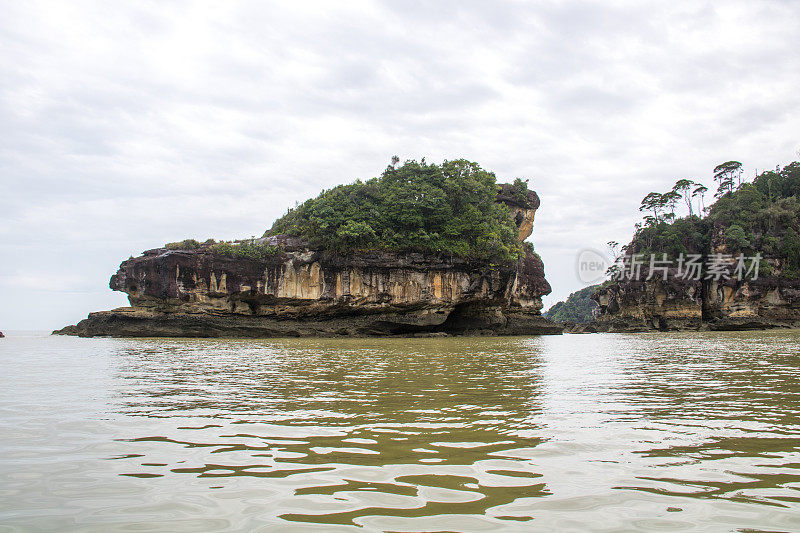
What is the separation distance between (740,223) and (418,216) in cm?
3649

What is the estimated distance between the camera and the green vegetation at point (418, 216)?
101 ft

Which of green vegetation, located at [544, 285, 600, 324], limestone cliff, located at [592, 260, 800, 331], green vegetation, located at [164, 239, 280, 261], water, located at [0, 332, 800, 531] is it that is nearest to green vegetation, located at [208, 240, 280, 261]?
green vegetation, located at [164, 239, 280, 261]

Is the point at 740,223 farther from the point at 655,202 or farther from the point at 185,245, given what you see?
the point at 185,245

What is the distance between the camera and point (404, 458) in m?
3.17

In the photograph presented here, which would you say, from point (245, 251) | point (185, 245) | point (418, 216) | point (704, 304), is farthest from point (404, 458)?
point (704, 304)

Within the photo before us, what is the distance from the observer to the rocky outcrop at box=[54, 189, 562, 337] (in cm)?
3005

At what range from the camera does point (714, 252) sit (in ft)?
156

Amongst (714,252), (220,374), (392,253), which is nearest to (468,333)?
(392,253)

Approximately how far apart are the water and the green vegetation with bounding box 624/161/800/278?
4887 cm

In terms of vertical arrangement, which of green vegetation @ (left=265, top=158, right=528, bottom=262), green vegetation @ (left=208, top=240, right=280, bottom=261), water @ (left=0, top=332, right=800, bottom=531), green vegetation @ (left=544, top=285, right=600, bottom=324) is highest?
green vegetation @ (left=265, top=158, right=528, bottom=262)

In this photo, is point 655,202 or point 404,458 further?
point 655,202

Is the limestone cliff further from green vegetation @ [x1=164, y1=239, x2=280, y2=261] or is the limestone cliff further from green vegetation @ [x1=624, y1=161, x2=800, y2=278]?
green vegetation @ [x1=164, y1=239, x2=280, y2=261]

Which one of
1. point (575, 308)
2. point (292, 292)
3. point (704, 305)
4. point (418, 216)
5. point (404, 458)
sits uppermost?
point (418, 216)

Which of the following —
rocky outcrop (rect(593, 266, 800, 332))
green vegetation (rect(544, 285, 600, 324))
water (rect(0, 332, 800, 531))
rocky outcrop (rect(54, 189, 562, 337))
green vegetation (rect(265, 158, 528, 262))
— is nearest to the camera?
water (rect(0, 332, 800, 531))
